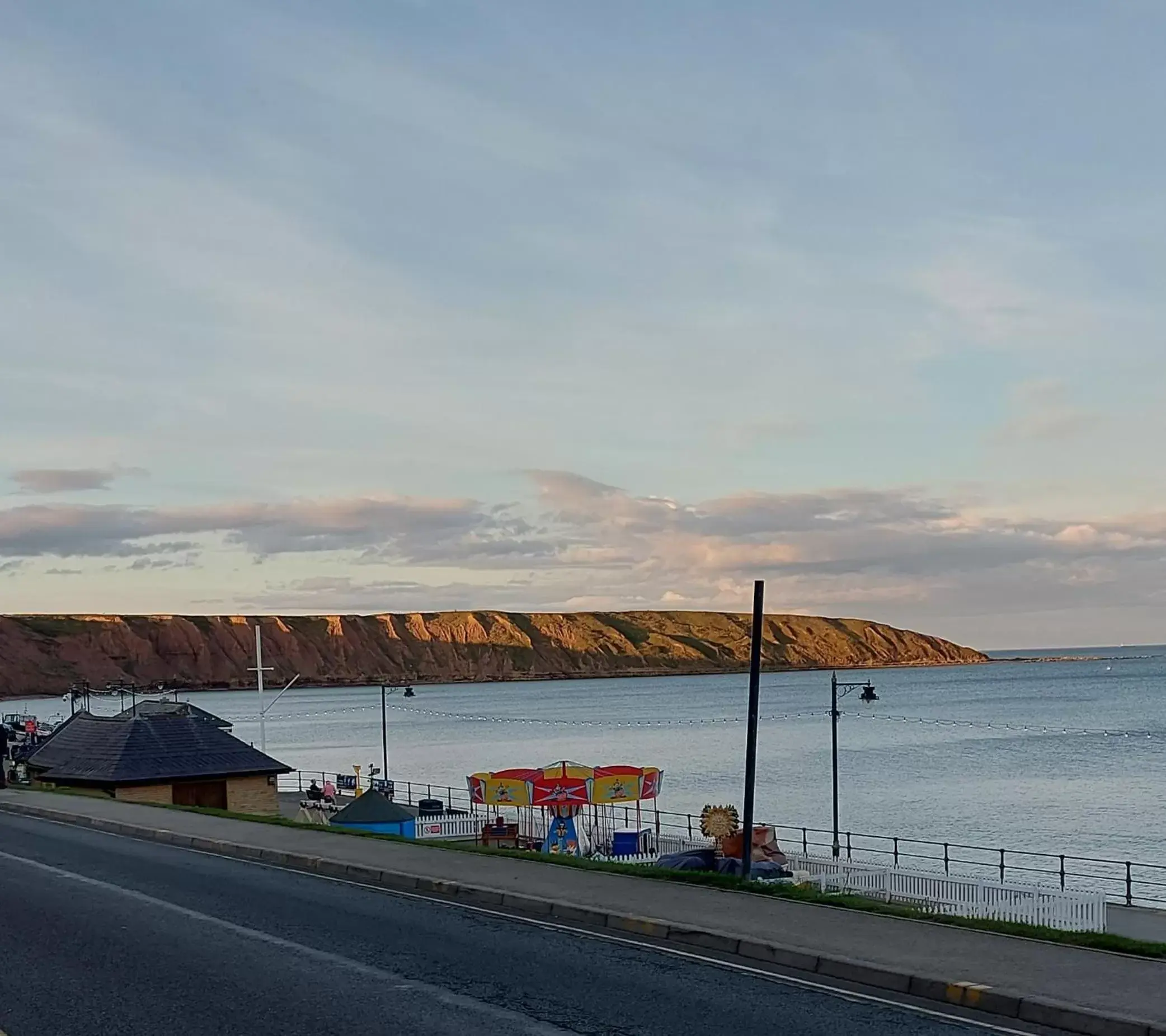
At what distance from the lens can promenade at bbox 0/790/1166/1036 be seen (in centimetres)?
948

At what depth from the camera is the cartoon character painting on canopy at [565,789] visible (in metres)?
34.6

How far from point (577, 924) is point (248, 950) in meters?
3.30

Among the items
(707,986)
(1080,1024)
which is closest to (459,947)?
(707,986)

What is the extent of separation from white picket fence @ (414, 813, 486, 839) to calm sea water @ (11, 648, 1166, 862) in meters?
22.0

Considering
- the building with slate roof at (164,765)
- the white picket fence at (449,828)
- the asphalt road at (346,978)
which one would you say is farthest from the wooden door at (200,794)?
the asphalt road at (346,978)

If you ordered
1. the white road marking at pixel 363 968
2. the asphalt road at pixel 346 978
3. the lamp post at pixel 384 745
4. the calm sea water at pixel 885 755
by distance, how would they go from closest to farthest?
1. the white road marking at pixel 363 968
2. the asphalt road at pixel 346 978
3. the calm sea water at pixel 885 755
4. the lamp post at pixel 384 745

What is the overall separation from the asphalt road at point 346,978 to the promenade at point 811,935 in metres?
0.57

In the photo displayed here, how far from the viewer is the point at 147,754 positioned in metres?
38.4

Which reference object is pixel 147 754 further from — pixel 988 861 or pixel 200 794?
pixel 988 861

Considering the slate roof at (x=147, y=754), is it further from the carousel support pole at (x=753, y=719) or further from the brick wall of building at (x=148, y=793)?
the carousel support pole at (x=753, y=719)

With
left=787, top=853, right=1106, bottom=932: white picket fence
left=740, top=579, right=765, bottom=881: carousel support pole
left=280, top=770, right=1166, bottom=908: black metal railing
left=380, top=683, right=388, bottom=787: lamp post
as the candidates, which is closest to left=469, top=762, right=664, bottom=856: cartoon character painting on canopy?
left=280, top=770, right=1166, bottom=908: black metal railing

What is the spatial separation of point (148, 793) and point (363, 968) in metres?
28.6

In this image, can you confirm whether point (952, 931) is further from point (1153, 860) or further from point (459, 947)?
point (1153, 860)

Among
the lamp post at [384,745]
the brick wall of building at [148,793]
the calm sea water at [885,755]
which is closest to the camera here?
the brick wall of building at [148,793]
